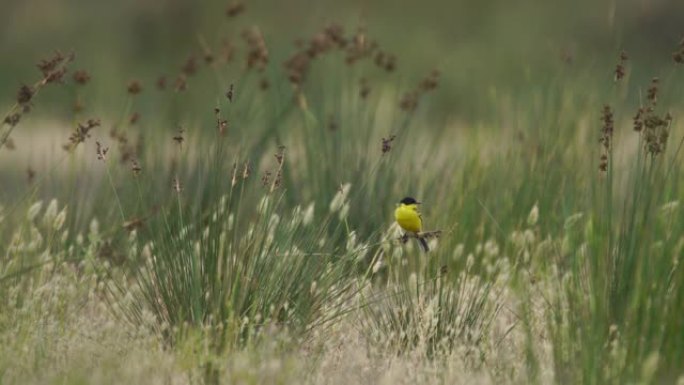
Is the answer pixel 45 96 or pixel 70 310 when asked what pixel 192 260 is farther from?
pixel 45 96

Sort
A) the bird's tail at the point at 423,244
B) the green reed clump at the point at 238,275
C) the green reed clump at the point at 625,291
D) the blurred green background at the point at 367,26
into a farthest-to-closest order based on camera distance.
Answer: the blurred green background at the point at 367,26
the bird's tail at the point at 423,244
the green reed clump at the point at 238,275
the green reed clump at the point at 625,291

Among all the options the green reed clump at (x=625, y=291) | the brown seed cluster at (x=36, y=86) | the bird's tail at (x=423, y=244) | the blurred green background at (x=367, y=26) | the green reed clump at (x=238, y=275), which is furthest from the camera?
the blurred green background at (x=367, y=26)

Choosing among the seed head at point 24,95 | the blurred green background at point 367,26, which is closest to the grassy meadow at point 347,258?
the seed head at point 24,95

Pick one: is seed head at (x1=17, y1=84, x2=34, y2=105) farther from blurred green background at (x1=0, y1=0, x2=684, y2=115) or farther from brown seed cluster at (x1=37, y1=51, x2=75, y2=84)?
blurred green background at (x1=0, y1=0, x2=684, y2=115)

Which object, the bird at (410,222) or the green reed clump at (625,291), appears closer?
the green reed clump at (625,291)

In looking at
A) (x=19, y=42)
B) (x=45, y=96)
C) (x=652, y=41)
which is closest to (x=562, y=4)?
(x=652, y=41)

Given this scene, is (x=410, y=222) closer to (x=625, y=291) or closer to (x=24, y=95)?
(x=625, y=291)

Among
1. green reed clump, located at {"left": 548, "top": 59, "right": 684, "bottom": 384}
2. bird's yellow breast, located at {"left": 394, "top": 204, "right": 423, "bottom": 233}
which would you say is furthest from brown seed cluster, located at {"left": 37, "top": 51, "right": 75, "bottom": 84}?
green reed clump, located at {"left": 548, "top": 59, "right": 684, "bottom": 384}

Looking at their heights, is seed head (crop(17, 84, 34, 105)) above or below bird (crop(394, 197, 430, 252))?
above

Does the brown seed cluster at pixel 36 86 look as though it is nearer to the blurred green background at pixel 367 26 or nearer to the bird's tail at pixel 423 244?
the bird's tail at pixel 423 244

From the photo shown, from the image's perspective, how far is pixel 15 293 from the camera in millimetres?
5152

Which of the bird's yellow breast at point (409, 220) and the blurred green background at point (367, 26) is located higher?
the bird's yellow breast at point (409, 220)

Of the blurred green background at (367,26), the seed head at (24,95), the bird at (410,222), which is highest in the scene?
the seed head at (24,95)

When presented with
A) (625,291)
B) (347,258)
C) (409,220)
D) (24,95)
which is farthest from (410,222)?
(24,95)
